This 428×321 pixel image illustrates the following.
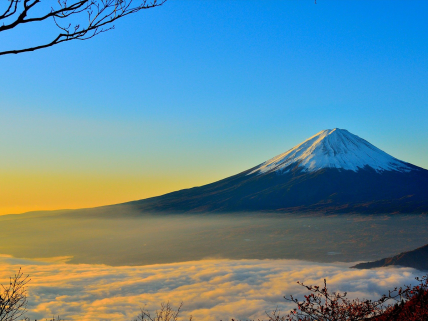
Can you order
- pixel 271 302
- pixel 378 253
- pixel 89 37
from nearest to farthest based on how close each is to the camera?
pixel 89 37
pixel 271 302
pixel 378 253

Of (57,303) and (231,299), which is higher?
(57,303)

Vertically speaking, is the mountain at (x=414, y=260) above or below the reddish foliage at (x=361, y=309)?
below

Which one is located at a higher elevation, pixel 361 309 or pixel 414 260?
pixel 361 309

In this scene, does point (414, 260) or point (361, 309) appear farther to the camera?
point (414, 260)

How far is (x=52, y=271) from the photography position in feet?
616

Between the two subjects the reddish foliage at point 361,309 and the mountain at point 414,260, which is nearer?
the reddish foliage at point 361,309

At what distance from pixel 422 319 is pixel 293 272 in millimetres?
158701

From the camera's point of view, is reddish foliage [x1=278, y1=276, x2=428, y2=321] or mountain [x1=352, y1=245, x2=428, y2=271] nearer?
reddish foliage [x1=278, y1=276, x2=428, y2=321]

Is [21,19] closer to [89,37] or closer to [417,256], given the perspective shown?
[89,37]

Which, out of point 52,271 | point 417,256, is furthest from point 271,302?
point 52,271

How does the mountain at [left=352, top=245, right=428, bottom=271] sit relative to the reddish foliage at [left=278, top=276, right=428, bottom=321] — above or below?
below

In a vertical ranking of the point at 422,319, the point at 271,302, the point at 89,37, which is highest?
the point at 89,37

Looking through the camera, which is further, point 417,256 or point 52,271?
point 52,271

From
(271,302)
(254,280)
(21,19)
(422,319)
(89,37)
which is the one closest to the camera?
(21,19)
